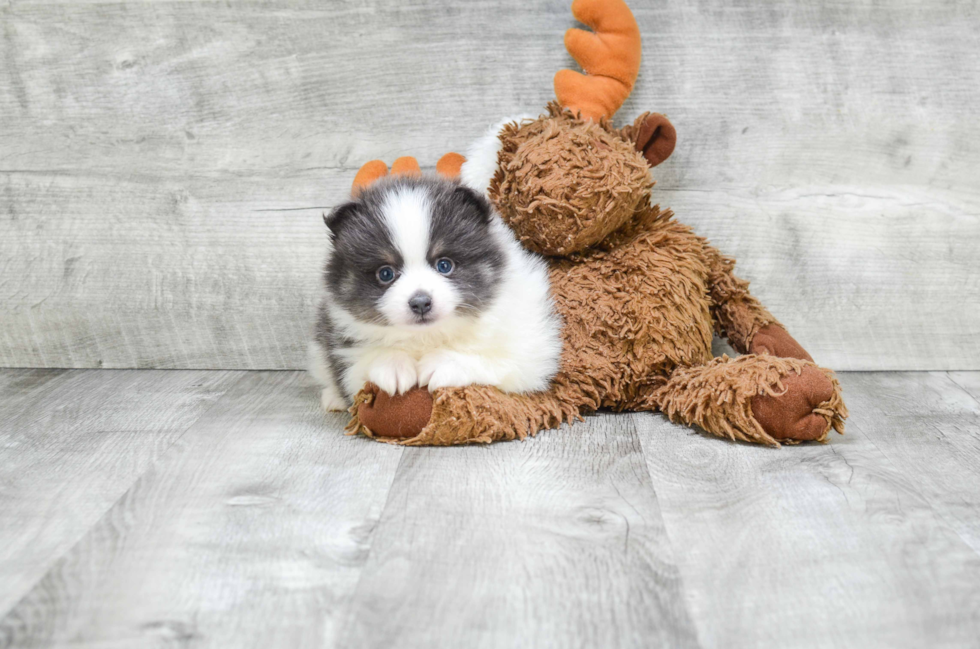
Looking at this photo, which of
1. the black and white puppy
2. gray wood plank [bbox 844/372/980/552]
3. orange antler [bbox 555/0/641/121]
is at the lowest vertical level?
gray wood plank [bbox 844/372/980/552]

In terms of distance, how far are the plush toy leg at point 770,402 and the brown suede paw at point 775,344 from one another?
0.21 meters

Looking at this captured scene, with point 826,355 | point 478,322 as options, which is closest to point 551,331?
point 478,322

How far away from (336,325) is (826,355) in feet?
4.59

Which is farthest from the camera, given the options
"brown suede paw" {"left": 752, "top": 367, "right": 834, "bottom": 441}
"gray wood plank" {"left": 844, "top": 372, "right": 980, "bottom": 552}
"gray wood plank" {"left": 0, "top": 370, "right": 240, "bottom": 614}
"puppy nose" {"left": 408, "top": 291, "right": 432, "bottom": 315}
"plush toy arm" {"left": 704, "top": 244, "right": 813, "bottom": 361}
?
"plush toy arm" {"left": 704, "top": 244, "right": 813, "bottom": 361}

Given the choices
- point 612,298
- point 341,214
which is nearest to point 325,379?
point 341,214

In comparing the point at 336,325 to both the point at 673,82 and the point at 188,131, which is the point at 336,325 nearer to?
the point at 188,131

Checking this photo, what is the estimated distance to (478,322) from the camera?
160 cm

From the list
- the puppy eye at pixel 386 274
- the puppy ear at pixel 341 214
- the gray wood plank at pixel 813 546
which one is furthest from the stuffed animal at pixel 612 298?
the puppy ear at pixel 341 214

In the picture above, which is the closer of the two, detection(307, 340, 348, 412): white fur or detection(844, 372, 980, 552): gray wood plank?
detection(844, 372, 980, 552): gray wood plank

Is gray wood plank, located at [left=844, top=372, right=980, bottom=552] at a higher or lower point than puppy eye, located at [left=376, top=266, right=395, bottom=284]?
lower

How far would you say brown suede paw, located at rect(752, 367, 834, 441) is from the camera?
156cm

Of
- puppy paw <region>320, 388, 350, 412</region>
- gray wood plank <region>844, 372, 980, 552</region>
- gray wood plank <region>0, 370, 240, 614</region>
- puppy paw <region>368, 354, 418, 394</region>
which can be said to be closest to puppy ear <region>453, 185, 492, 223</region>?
puppy paw <region>368, 354, 418, 394</region>

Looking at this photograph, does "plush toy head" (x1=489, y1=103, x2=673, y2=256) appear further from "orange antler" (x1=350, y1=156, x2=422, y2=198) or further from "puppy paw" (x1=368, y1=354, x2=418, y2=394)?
"puppy paw" (x1=368, y1=354, x2=418, y2=394)

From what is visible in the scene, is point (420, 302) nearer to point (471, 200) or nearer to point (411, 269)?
point (411, 269)
